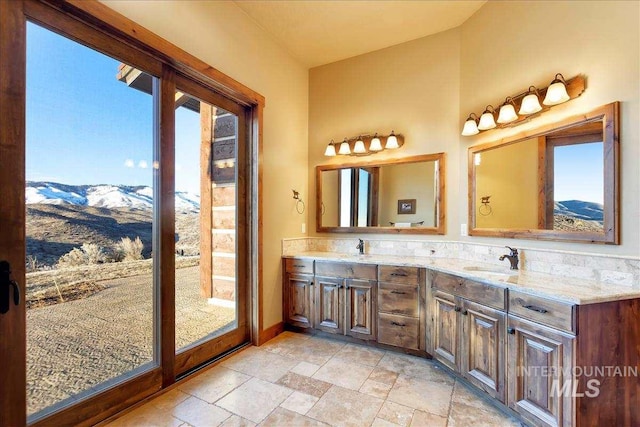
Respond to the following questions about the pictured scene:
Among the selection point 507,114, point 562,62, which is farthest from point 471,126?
point 562,62

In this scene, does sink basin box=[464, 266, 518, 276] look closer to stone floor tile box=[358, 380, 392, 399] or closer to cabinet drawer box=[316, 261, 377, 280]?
cabinet drawer box=[316, 261, 377, 280]

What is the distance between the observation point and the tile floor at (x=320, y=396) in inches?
72.7

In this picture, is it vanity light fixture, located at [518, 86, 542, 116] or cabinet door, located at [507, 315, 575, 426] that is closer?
cabinet door, located at [507, 315, 575, 426]

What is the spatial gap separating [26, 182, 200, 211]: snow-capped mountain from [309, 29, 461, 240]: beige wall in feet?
6.91

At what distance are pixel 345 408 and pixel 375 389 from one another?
34 cm

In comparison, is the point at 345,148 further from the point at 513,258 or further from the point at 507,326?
the point at 507,326

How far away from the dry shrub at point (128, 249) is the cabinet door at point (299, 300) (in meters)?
1.66

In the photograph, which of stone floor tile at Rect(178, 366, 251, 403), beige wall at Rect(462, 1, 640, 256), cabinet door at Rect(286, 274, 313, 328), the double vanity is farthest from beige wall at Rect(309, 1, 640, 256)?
stone floor tile at Rect(178, 366, 251, 403)

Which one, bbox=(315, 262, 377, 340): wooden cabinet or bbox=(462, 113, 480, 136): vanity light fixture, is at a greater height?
bbox=(462, 113, 480, 136): vanity light fixture

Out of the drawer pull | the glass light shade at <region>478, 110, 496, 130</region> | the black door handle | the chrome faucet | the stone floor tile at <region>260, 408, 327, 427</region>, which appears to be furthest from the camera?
the glass light shade at <region>478, 110, 496, 130</region>

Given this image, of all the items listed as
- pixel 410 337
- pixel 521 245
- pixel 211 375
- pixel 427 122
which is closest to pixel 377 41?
pixel 427 122

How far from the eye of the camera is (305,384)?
2.24m

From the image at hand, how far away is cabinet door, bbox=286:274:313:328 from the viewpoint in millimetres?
3230

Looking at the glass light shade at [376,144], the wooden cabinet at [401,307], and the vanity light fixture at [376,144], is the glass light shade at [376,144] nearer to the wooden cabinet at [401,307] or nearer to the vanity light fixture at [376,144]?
the vanity light fixture at [376,144]
